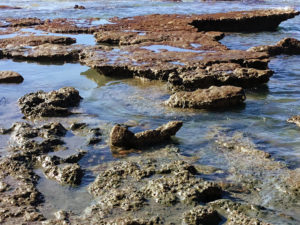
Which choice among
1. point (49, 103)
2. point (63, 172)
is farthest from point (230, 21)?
point (63, 172)

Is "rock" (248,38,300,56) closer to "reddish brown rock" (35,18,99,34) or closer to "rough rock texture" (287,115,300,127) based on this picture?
"rough rock texture" (287,115,300,127)

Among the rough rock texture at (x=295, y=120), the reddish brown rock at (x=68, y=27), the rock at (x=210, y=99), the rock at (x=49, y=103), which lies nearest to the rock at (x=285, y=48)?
the rock at (x=210, y=99)

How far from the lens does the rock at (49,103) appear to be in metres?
5.46

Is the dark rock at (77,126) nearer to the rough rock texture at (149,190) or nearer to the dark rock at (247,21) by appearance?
the rough rock texture at (149,190)

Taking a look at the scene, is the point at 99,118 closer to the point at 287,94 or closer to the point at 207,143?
the point at 207,143

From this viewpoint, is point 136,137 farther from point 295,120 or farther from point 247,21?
point 247,21

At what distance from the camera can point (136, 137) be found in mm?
4461

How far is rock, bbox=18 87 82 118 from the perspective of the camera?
5.46m

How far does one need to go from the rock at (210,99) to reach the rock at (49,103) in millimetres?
1430

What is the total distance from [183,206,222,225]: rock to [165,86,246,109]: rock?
8.66ft

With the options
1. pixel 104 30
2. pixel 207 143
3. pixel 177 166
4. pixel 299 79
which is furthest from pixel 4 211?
pixel 104 30

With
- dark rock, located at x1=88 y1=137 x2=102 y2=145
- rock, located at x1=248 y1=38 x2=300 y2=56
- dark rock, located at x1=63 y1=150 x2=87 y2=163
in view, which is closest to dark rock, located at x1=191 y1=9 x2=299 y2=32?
rock, located at x1=248 y1=38 x2=300 y2=56

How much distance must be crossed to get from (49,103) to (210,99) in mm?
2294

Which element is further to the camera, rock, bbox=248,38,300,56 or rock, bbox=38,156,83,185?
rock, bbox=248,38,300,56
